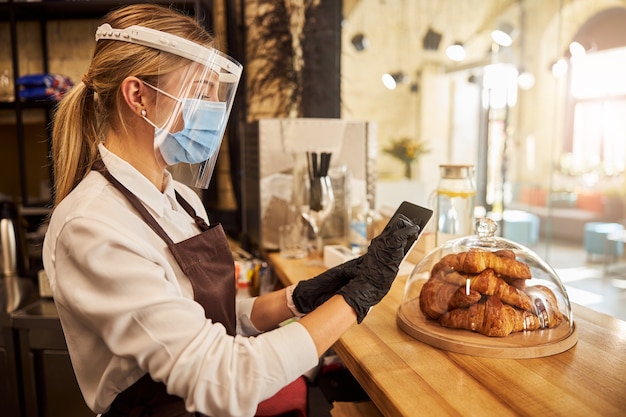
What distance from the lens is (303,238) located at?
242 centimetres

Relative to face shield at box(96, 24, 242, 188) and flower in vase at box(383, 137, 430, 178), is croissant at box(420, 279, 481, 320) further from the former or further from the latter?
flower in vase at box(383, 137, 430, 178)

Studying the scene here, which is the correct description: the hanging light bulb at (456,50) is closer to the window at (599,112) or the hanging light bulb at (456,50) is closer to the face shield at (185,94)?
the window at (599,112)

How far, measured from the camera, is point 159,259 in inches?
42.4

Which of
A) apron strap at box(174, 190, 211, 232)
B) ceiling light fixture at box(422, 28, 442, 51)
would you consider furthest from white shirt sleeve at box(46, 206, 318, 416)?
ceiling light fixture at box(422, 28, 442, 51)

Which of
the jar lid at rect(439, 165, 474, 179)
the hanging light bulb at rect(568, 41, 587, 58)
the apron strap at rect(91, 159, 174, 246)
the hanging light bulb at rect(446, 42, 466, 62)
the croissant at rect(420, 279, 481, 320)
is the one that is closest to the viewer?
the apron strap at rect(91, 159, 174, 246)

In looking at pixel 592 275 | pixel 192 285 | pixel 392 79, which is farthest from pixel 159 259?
pixel 392 79

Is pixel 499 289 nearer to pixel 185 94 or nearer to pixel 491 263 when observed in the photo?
pixel 491 263

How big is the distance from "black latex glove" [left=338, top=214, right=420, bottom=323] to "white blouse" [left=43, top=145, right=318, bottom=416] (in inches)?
6.8

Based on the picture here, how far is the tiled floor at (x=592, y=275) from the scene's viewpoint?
212 inches

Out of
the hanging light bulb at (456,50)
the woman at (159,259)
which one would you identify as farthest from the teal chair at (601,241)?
the woman at (159,259)

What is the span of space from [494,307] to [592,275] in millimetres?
6077

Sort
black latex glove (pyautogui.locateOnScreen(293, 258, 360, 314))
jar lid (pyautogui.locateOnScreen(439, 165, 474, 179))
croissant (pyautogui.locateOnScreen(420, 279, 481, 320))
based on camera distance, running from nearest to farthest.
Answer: croissant (pyautogui.locateOnScreen(420, 279, 481, 320)), black latex glove (pyautogui.locateOnScreen(293, 258, 360, 314)), jar lid (pyautogui.locateOnScreen(439, 165, 474, 179))

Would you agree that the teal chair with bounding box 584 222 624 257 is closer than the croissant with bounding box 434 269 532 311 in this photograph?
No

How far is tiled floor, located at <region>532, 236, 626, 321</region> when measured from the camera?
5390 mm
